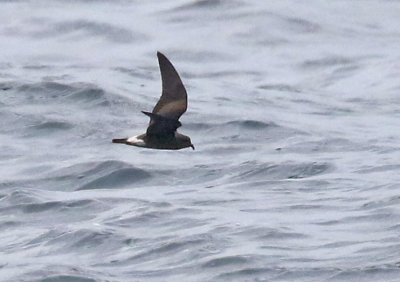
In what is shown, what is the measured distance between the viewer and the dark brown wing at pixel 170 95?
473 inches

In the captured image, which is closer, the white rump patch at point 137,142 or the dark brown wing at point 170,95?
the white rump patch at point 137,142

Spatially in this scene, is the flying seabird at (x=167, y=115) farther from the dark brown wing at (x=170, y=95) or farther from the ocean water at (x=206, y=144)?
the ocean water at (x=206, y=144)

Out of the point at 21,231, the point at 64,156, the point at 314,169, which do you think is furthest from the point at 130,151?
the point at 21,231

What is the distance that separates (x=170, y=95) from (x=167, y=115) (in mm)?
219

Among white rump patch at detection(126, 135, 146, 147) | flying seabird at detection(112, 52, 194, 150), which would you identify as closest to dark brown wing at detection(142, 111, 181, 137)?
flying seabird at detection(112, 52, 194, 150)

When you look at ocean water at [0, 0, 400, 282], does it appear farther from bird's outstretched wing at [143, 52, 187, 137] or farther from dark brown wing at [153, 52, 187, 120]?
dark brown wing at [153, 52, 187, 120]

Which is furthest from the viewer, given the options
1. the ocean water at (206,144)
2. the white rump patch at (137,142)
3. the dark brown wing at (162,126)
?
the ocean water at (206,144)

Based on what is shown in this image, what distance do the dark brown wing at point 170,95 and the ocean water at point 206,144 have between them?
1553mm

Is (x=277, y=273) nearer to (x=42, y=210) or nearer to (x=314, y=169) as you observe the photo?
(x=42, y=210)

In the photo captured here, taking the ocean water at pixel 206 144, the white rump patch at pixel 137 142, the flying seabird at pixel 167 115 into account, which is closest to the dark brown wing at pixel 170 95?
the flying seabird at pixel 167 115

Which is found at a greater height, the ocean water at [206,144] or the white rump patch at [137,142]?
the white rump patch at [137,142]

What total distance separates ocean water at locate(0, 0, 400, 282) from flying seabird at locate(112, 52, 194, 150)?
52.7 inches

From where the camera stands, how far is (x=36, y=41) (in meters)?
24.6

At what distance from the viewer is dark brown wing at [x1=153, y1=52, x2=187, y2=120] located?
12.0m
